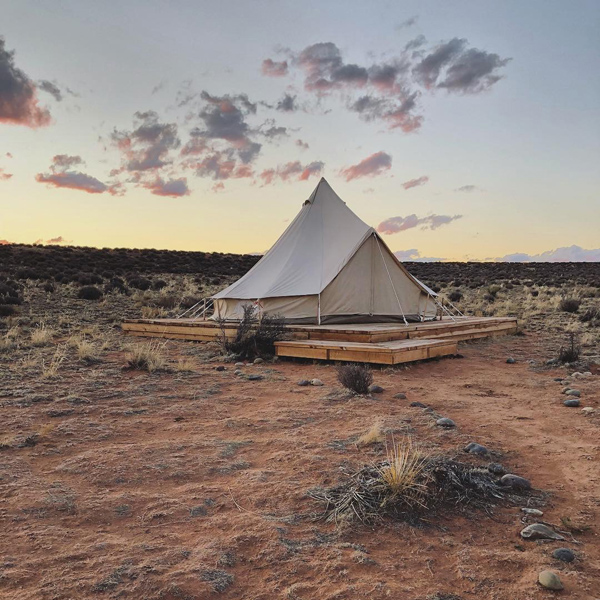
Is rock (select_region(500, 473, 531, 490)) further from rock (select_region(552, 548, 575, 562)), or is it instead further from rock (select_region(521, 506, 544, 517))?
rock (select_region(552, 548, 575, 562))

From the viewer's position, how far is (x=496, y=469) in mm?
3883

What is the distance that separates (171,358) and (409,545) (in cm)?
752

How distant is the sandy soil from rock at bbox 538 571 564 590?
4 cm

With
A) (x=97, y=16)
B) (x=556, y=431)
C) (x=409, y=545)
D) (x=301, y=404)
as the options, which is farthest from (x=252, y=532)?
(x=97, y=16)

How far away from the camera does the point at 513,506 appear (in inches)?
133

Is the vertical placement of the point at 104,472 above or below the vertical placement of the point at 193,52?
below

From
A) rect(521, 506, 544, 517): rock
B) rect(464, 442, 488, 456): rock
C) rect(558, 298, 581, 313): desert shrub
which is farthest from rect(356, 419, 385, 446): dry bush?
rect(558, 298, 581, 313): desert shrub

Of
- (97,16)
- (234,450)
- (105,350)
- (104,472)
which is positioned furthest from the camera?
(97,16)

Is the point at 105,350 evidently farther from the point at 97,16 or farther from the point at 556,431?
the point at 97,16

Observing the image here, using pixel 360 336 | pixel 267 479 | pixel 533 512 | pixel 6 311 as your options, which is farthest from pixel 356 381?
pixel 6 311

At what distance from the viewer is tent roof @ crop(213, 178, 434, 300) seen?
1138 centimetres

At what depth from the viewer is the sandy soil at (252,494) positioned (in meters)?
2.52

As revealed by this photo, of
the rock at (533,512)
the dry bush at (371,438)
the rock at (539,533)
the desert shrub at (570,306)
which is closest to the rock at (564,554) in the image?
the rock at (539,533)

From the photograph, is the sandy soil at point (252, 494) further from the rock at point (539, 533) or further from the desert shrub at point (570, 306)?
the desert shrub at point (570, 306)
